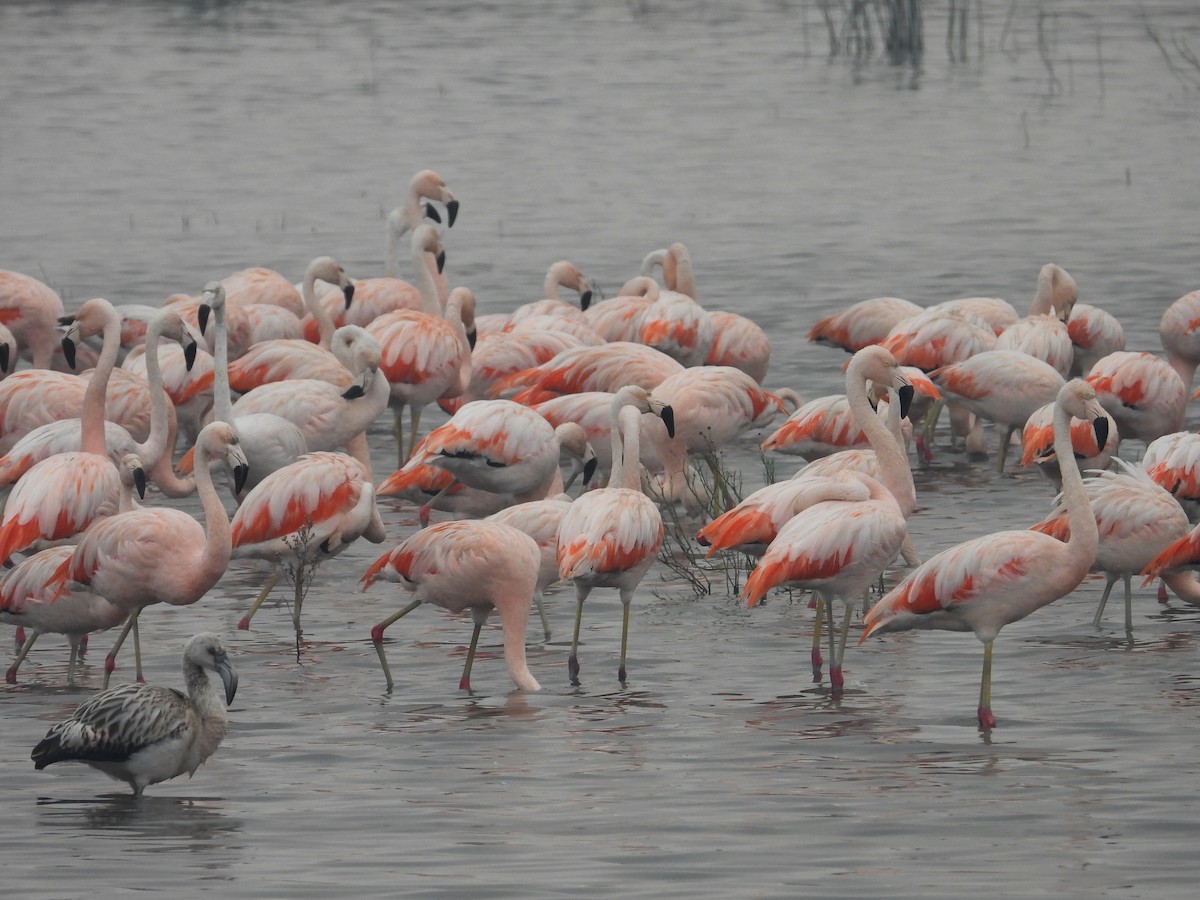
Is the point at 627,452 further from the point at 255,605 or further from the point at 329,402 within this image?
the point at 329,402

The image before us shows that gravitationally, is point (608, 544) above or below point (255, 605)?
above

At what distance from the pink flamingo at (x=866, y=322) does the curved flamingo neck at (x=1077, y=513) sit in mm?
4566

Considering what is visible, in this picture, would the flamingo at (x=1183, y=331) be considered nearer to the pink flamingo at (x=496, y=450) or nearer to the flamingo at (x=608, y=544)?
the pink flamingo at (x=496, y=450)

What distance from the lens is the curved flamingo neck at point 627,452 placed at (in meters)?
8.83

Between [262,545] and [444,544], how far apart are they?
3.95 feet

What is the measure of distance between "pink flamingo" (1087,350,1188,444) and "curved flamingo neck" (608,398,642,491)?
2917 millimetres

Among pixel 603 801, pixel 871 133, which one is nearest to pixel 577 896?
pixel 603 801

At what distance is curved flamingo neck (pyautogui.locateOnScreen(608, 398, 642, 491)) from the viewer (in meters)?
8.83

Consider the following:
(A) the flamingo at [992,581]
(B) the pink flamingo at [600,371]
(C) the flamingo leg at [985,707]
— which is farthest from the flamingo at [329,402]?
(C) the flamingo leg at [985,707]

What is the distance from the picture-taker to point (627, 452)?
884 centimetres

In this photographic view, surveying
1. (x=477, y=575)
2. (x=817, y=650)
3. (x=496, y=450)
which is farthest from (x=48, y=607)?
(x=817, y=650)

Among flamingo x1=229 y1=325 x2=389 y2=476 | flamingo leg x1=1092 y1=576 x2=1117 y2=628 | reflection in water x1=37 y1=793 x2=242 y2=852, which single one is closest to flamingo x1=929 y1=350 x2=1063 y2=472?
flamingo leg x1=1092 y1=576 x2=1117 y2=628

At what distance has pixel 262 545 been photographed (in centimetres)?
891

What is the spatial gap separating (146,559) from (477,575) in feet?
3.75
